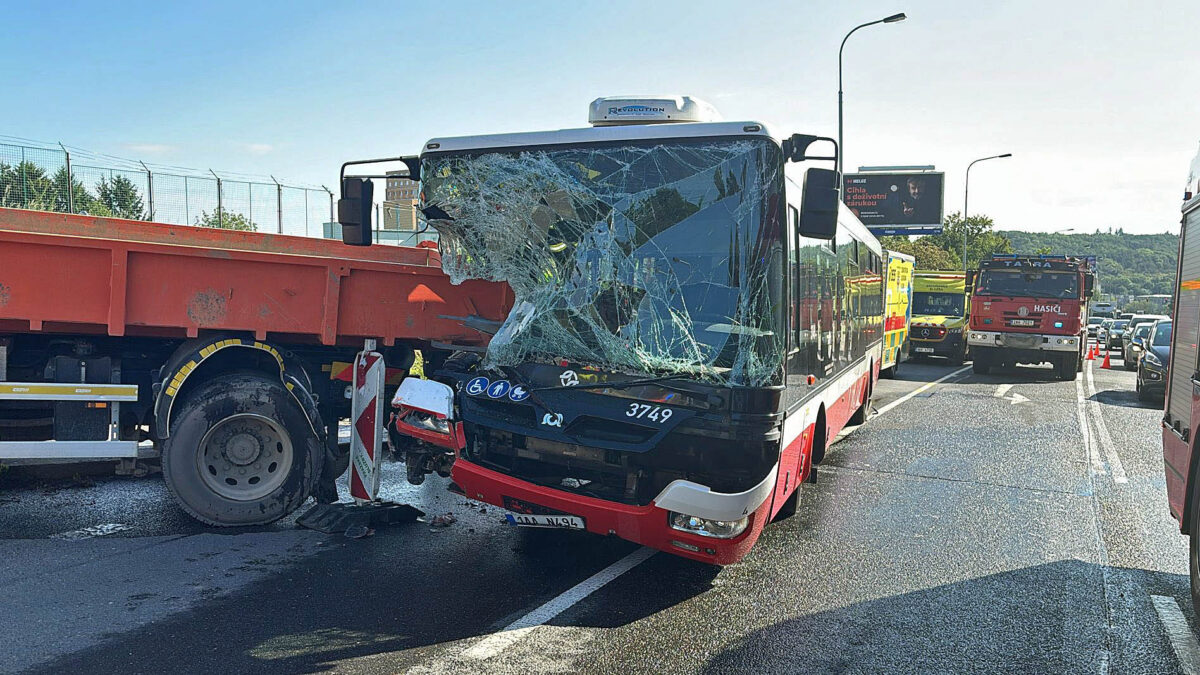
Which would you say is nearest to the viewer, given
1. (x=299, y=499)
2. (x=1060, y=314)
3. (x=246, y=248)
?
(x=299, y=499)

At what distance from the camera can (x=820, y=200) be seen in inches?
198

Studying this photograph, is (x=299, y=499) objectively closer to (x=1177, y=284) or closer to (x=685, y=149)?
(x=685, y=149)

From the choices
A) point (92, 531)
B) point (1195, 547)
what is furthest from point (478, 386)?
point (1195, 547)

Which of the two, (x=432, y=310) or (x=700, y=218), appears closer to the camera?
(x=700, y=218)

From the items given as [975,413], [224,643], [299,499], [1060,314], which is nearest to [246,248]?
[299,499]

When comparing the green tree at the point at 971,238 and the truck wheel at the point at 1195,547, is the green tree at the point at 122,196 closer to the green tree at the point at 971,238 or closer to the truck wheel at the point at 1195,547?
the truck wheel at the point at 1195,547

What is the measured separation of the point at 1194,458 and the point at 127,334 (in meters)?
6.93

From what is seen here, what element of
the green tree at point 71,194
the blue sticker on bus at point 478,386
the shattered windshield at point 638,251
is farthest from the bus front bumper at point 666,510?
the green tree at point 71,194

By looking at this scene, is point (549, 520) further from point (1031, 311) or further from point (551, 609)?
point (1031, 311)

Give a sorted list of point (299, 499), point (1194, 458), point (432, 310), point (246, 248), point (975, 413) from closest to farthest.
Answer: point (1194, 458) < point (299, 499) < point (432, 310) < point (246, 248) < point (975, 413)

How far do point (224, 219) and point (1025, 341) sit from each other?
1816 cm

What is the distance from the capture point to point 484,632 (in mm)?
4676

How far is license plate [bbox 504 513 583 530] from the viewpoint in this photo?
527 cm

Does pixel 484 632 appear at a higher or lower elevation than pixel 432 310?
lower
